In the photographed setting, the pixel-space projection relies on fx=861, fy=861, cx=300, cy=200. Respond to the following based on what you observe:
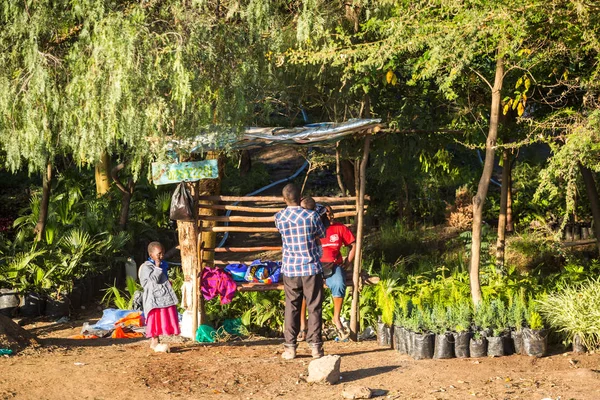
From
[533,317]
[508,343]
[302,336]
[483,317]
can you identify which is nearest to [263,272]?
[302,336]

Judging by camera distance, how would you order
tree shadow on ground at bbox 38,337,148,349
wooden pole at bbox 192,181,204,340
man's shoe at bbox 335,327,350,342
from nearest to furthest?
1. tree shadow on ground at bbox 38,337,148,349
2. wooden pole at bbox 192,181,204,340
3. man's shoe at bbox 335,327,350,342

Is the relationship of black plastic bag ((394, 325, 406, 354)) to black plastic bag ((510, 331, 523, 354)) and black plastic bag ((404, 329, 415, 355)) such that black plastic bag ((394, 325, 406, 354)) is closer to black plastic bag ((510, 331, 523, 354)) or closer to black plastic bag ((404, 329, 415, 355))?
black plastic bag ((404, 329, 415, 355))

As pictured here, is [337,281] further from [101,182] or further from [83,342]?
[101,182]

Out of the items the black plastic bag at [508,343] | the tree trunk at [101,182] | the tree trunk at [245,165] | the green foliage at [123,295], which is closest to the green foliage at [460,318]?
the black plastic bag at [508,343]

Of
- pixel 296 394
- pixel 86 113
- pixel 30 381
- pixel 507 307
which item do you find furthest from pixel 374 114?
pixel 30 381

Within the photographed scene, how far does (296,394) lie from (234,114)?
128 inches

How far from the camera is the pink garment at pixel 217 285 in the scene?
9.91 m

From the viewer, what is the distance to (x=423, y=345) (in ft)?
28.5

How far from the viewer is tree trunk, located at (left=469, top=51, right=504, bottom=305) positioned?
8.88 metres

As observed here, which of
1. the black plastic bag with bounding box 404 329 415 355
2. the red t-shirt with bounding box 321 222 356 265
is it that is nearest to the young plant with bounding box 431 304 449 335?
the black plastic bag with bounding box 404 329 415 355

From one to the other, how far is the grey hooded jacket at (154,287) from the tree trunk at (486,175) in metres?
3.26

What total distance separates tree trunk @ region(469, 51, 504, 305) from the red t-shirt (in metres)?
1.42

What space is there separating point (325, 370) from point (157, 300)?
219 cm

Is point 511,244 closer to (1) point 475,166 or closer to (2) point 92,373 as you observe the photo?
(1) point 475,166
